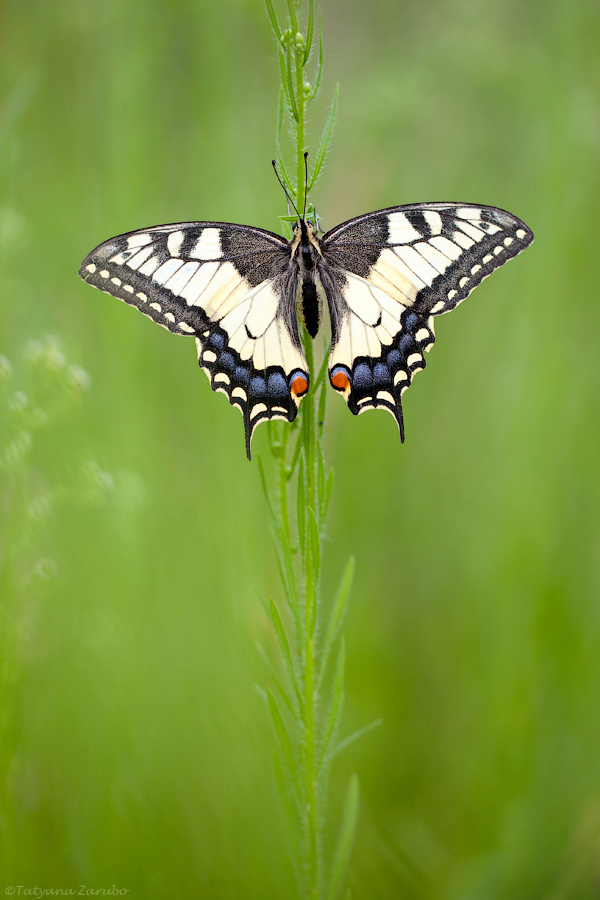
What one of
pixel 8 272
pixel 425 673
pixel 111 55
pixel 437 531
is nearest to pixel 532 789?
pixel 425 673

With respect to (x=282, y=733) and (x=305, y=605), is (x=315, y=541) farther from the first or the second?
(x=282, y=733)

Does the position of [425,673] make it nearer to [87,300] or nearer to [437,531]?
[437,531]

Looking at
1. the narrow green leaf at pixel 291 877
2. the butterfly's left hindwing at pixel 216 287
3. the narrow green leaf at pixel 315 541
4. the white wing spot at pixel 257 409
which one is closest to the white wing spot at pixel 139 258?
the butterfly's left hindwing at pixel 216 287

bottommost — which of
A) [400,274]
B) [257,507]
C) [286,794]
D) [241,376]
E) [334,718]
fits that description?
[286,794]

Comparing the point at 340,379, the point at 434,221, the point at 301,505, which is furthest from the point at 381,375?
the point at 301,505

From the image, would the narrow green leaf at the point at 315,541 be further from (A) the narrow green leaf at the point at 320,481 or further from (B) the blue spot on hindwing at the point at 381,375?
(B) the blue spot on hindwing at the point at 381,375

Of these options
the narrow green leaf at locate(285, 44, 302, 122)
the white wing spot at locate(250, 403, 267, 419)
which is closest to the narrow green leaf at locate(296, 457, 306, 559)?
the white wing spot at locate(250, 403, 267, 419)
